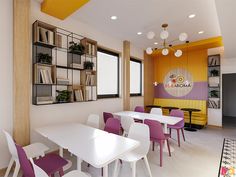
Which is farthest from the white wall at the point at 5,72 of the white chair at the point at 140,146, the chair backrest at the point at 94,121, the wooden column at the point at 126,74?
the wooden column at the point at 126,74

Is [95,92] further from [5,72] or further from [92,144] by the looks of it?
[92,144]

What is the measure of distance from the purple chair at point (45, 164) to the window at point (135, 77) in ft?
12.8

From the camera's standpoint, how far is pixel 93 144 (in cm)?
174

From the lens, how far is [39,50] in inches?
108

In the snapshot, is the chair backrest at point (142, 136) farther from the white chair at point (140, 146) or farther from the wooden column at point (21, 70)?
the wooden column at point (21, 70)

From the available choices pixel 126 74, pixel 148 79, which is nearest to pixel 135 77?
pixel 148 79

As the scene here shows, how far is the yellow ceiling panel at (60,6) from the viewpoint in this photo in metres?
2.39

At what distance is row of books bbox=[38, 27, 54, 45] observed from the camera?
8.59 ft

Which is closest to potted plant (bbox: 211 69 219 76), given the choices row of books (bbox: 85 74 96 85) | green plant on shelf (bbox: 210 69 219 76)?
green plant on shelf (bbox: 210 69 219 76)

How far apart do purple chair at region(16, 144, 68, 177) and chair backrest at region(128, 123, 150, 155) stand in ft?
3.54

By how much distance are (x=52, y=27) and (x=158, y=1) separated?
6.96 feet

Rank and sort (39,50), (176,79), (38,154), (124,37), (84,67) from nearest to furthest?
(38,154), (39,50), (84,67), (124,37), (176,79)

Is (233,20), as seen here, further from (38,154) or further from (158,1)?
(38,154)

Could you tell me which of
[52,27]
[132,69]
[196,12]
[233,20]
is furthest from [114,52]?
[233,20]
